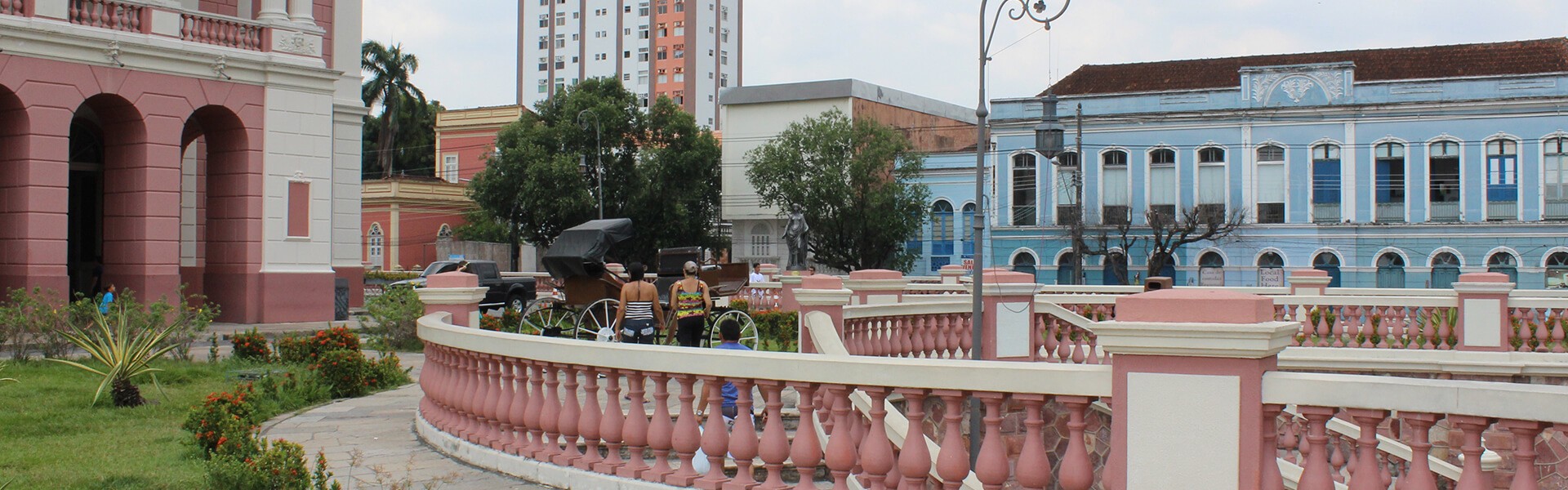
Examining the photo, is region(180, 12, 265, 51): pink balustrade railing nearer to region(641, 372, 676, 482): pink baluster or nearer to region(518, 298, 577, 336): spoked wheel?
region(518, 298, 577, 336): spoked wheel

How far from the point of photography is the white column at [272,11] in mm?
23797

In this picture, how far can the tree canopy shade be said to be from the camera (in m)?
49.0

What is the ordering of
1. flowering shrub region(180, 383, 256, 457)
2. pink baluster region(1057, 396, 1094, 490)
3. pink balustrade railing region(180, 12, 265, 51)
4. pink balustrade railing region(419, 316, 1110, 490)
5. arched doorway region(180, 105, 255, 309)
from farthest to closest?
arched doorway region(180, 105, 255, 309) → pink balustrade railing region(180, 12, 265, 51) → flowering shrub region(180, 383, 256, 457) → pink balustrade railing region(419, 316, 1110, 490) → pink baluster region(1057, 396, 1094, 490)

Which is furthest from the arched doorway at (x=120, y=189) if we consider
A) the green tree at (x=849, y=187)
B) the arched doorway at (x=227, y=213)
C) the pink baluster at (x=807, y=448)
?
the green tree at (x=849, y=187)

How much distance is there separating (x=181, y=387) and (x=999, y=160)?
35.0 m

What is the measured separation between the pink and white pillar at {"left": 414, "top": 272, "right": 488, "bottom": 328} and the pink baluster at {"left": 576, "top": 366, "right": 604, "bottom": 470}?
12.1 ft

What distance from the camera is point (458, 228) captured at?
2377 inches

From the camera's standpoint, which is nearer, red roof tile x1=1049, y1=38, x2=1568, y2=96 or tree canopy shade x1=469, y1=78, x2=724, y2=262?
red roof tile x1=1049, y1=38, x2=1568, y2=96

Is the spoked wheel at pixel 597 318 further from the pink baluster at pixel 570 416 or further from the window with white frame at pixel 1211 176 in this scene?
the window with white frame at pixel 1211 176

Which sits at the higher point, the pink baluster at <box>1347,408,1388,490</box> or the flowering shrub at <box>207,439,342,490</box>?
the pink baluster at <box>1347,408,1388,490</box>

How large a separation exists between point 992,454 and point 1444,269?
40087 millimetres

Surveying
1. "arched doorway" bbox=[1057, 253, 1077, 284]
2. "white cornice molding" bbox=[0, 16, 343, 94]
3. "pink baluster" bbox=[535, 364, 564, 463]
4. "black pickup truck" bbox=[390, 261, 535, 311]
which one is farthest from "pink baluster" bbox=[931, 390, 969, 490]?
"arched doorway" bbox=[1057, 253, 1077, 284]

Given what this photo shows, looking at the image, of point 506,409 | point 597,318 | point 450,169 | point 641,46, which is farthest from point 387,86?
point 506,409

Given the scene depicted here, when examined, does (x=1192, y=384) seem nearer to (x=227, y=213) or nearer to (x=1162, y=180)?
(x=227, y=213)
